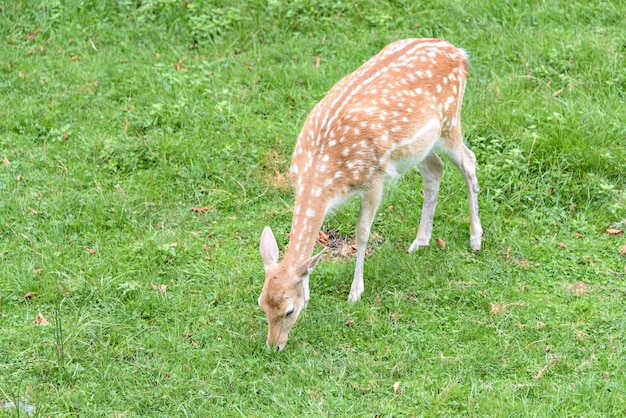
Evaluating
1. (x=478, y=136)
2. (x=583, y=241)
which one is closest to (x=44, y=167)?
(x=478, y=136)

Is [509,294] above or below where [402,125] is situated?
below

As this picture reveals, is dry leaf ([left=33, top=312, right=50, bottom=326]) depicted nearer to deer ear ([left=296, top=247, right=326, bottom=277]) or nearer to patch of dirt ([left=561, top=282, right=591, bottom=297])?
deer ear ([left=296, top=247, right=326, bottom=277])

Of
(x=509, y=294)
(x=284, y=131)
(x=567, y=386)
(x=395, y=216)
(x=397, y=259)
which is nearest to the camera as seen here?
(x=567, y=386)

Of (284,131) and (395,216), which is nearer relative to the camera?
(395,216)

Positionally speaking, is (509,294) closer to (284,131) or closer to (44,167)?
(284,131)

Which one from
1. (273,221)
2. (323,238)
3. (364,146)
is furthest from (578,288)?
(273,221)

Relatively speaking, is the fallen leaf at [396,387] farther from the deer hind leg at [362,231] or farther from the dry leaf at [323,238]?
the dry leaf at [323,238]

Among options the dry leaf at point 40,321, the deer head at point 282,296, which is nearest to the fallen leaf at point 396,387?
the deer head at point 282,296

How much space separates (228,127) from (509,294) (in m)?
3.17

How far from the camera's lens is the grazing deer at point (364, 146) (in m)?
6.10

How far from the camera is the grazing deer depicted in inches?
240

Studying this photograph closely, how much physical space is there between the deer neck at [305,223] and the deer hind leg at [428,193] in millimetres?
1166

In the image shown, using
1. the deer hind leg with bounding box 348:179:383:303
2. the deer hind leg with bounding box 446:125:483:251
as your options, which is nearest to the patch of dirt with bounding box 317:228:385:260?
the deer hind leg with bounding box 348:179:383:303

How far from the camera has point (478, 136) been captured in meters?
8.09
